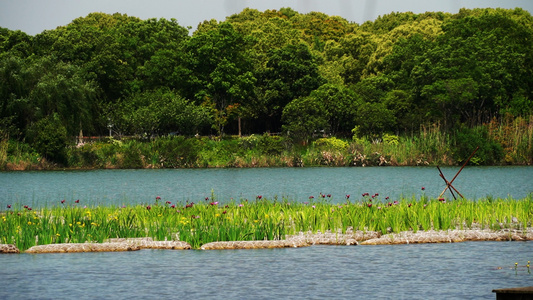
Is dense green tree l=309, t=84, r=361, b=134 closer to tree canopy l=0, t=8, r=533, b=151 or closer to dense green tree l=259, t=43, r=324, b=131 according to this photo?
tree canopy l=0, t=8, r=533, b=151

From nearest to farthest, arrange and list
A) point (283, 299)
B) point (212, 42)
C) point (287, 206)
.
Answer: point (283, 299), point (287, 206), point (212, 42)

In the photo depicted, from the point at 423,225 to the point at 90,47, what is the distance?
7968cm

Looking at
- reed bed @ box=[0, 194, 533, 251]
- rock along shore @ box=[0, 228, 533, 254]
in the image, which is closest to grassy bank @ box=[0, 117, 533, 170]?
reed bed @ box=[0, 194, 533, 251]

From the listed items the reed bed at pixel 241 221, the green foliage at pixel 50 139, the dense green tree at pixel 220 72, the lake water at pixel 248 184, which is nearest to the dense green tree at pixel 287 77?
the dense green tree at pixel 220 72

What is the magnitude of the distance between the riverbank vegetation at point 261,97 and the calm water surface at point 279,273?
1981 inches

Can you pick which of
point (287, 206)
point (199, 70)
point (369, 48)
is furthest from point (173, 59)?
point (287, 206)

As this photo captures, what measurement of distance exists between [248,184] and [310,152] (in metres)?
23.3

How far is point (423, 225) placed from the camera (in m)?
24.5

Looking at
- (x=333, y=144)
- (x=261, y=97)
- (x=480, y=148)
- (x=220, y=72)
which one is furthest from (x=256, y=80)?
(x=480, y=148)

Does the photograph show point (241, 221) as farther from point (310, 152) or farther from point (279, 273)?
point (310, 152)

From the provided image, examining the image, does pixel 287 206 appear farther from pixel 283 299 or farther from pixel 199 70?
pixel 199 70

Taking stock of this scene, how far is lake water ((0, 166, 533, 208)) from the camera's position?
Answer: 141 feet

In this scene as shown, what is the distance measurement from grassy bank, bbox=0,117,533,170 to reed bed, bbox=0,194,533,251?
45557 mm

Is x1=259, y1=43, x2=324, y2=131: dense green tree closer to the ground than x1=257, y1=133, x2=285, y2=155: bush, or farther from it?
farther from it
